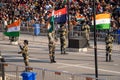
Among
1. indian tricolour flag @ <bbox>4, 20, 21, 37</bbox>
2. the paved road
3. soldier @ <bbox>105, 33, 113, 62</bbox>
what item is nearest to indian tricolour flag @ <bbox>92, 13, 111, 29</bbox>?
the paved road

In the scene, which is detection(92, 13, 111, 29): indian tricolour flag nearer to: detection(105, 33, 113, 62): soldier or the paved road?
the paved road

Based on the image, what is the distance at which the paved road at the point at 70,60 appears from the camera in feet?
64.4

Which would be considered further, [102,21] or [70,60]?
A: [70,60]

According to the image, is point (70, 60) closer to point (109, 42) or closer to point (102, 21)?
point (109, 42)

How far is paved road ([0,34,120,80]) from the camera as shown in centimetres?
1962

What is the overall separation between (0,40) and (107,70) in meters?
16.8

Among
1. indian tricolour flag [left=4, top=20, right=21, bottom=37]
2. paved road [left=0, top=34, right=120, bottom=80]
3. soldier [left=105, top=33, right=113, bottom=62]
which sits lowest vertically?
paved road [left=0, top=34, right=120, bottom=80]

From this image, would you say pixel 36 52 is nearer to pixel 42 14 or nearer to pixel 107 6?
pixel 107 6

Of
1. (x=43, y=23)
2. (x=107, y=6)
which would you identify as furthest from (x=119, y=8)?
(x=43, y=23)

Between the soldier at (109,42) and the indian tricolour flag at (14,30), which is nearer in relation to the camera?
the indian tricolour flag at (14,30)

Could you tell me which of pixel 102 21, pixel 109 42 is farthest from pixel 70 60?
pixel 102 21

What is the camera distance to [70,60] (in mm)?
23047

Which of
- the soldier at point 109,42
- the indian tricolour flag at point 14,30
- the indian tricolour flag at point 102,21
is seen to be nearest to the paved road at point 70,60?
the soldier at point 109,42

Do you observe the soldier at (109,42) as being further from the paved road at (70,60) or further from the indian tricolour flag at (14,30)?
the indian tricolour flag at (14,30)
